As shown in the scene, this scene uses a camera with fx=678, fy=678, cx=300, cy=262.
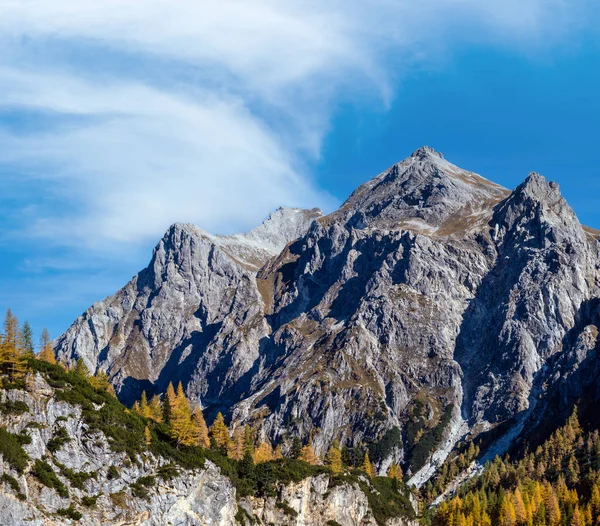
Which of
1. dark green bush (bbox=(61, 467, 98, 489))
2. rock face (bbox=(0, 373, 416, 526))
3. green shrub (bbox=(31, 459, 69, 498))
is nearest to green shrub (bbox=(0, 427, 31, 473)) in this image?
rock face (bbox=(0, 373, 416, 526))

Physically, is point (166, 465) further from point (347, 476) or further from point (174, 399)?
point (347, 476)

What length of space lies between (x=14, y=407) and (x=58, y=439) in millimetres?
8045

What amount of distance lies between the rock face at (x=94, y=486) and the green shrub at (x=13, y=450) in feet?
2.35

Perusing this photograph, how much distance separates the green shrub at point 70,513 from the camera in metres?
91.6

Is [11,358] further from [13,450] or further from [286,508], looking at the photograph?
[286,508]

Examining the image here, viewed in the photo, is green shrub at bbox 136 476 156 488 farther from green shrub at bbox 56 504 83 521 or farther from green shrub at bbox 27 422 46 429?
green shrub at bbox 27 422 46 429

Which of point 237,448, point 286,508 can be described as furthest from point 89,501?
point 237,448

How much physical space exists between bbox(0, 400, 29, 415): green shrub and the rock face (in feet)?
1.61

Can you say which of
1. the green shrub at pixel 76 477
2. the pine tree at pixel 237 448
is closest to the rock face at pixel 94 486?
the green shrub at pixel 76 477

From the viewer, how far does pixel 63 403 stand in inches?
4050

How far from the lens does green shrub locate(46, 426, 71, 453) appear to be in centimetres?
9762

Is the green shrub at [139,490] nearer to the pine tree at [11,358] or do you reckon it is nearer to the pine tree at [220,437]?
the pine tree at [11,358]

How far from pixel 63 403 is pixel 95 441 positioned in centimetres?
760

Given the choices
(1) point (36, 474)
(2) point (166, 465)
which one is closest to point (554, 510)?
(2) point (166, 465)
